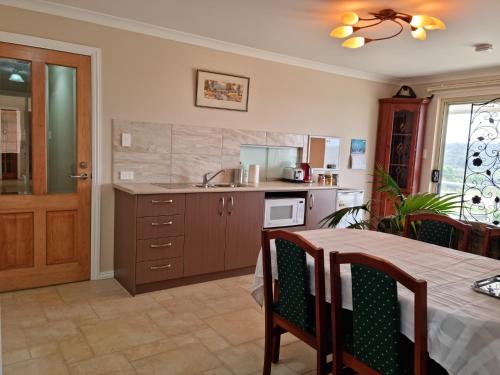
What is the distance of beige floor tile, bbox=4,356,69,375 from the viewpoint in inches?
83.1

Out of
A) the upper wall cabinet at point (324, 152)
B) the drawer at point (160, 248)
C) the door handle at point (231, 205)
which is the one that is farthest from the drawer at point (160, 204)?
the upper wall cabinet at point (324, 152)

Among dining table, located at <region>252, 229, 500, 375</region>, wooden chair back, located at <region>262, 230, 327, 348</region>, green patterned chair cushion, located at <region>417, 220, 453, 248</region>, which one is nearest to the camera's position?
dining table, located at <region>252, 229, 500, 375</region>

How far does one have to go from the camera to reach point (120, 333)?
8.49 ft

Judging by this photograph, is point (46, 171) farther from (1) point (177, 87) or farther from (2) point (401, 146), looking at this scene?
(2) point (401, 146)

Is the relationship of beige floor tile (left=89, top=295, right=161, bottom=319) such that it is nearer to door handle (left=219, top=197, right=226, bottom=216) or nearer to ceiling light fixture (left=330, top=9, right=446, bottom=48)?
door handle (left=219, top=197, right=226, bottom=216)

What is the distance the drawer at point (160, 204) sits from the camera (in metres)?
3.14

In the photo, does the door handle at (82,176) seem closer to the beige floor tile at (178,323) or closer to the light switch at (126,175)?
the light switch at (126,175)

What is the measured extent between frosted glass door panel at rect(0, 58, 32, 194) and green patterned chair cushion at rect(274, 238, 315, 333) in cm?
238

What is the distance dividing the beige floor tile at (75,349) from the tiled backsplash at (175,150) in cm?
152

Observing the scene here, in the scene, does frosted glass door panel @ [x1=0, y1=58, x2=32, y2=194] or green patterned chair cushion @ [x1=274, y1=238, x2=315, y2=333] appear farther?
frosted glass door panel @ [x1=0, y1=58, x2=32, y2=194]

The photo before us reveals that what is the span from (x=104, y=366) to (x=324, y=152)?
12.1 feet

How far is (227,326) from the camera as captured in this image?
2.77 metres

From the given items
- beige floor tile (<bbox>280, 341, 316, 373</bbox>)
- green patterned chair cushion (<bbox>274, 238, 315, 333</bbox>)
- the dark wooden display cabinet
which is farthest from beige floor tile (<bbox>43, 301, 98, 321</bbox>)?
the dark wooden display cabinet

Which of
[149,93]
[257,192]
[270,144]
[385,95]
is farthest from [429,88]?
[149,93]
